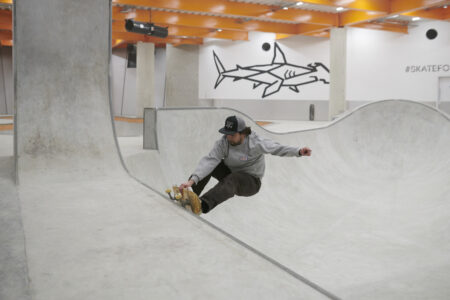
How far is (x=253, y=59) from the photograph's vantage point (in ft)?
60.9

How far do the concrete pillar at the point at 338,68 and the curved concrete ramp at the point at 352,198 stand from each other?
5739 millimetres

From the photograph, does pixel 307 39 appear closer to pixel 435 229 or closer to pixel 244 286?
pixel 435 229

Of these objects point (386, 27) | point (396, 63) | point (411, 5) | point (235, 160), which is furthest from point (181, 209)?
point (386, 27)

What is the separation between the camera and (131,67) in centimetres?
2320

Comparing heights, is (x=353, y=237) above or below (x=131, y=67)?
below

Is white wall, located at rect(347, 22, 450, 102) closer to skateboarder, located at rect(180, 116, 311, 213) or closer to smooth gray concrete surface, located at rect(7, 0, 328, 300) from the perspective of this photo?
skateboarder, located at rect(180, 116, 311, 213)

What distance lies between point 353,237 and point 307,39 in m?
13.0

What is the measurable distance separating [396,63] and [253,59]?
625cm

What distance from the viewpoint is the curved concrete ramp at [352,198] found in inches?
187

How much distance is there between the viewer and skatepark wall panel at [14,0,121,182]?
481 centimetres

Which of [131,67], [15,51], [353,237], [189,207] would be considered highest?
[131,67]

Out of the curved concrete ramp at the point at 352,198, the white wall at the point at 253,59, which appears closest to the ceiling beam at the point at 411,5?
the curved concrete ramp at the point at 352,198

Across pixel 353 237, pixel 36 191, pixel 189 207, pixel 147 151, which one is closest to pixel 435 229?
pixel 353 237

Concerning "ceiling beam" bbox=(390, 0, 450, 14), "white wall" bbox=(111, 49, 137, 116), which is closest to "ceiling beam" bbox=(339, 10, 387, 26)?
"ceiling beam" bbox=(390, 0, 450, 14)
